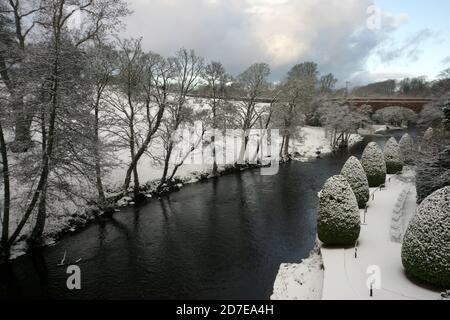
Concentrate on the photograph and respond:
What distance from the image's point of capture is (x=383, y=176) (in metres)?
27.7

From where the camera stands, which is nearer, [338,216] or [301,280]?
[301,280]

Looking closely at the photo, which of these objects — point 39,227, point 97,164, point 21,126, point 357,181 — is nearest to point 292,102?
point 357,181

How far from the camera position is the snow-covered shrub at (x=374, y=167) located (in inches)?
1085

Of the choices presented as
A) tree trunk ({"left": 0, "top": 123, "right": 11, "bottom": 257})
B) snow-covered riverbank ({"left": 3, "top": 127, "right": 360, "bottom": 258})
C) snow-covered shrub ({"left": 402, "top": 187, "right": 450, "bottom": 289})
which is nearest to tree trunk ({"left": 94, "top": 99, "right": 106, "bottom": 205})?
snow-covered riverbank ({"left": 3, "top": 127, "right": 360, "bottom": 258})

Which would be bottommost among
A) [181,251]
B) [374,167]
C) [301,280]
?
[181,251]

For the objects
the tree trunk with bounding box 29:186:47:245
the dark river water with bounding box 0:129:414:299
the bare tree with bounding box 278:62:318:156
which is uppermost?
the bare tree with bounding box 278:62:318:156

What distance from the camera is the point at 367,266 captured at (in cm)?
1389

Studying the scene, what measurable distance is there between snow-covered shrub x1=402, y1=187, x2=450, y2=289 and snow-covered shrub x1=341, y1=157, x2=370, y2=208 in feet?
31.7

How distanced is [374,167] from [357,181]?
657cm

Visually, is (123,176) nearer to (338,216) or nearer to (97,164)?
(97,164)

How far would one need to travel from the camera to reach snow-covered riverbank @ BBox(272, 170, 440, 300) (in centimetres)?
1173

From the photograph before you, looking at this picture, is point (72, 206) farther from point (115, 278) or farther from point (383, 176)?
point (383, 176)

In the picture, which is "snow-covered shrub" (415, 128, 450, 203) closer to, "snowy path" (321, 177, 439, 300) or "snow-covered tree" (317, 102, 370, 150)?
"snowy path" (321, 177, 439, 300)

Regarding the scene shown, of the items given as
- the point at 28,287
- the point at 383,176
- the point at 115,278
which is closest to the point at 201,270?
the point at 115,278
